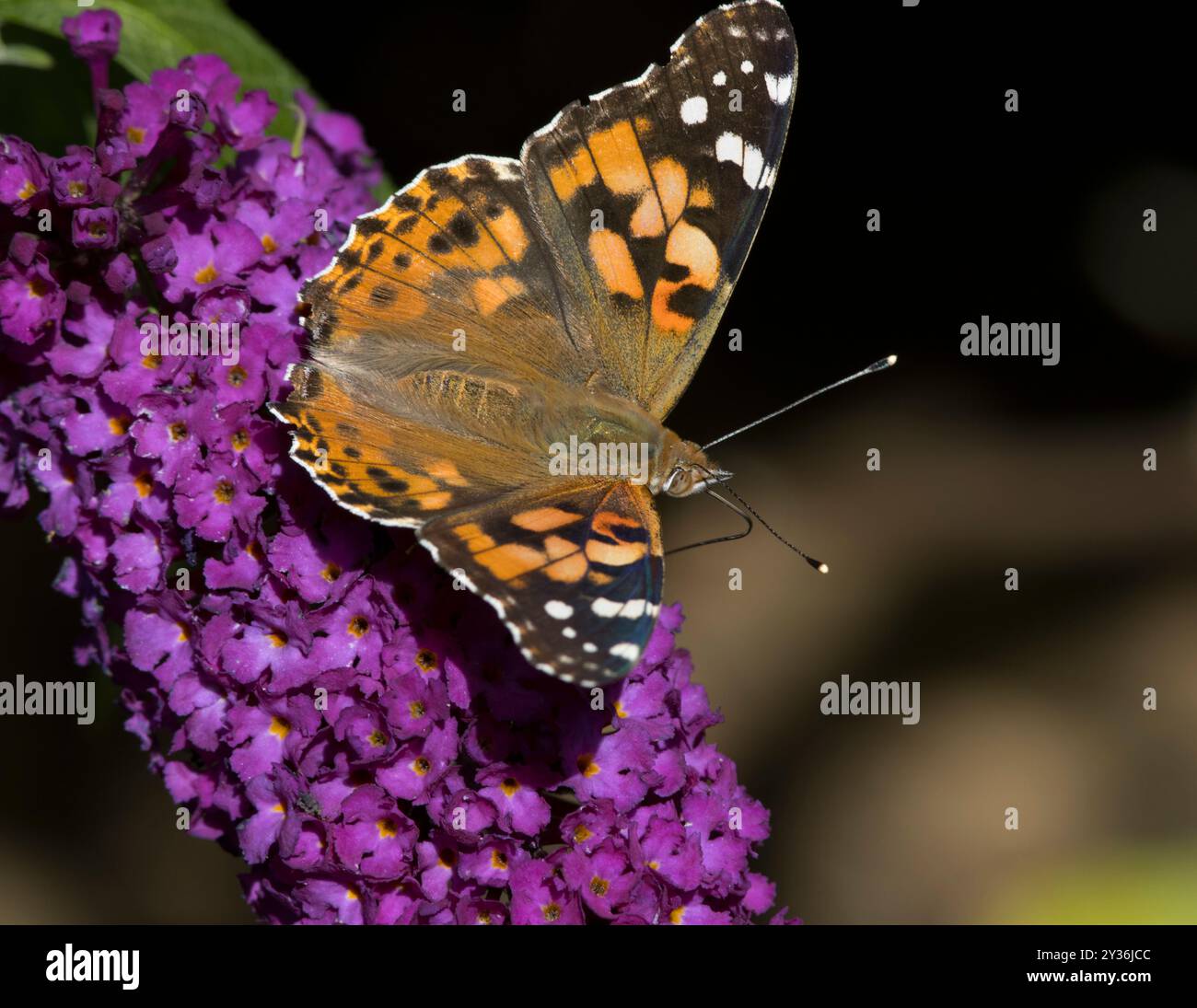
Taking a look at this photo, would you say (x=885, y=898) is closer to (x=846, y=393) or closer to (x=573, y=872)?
(x=846, y=393)

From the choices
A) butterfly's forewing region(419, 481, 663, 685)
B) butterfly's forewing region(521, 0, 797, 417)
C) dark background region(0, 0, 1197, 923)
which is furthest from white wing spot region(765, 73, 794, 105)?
dark background region(0, 0, 1197, 923)

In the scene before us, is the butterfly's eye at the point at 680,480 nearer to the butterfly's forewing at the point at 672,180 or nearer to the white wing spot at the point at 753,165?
the butterfly's forewing at the point at 672,180

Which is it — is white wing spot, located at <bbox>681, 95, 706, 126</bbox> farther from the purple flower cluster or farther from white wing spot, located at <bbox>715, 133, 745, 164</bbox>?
the purple flower cluster

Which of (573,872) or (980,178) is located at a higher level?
(980,178)

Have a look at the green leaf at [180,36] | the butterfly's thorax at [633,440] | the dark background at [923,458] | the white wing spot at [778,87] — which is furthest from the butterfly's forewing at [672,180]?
the dark background at [923,458]

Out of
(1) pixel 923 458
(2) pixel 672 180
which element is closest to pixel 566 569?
(2) pixel 672 180

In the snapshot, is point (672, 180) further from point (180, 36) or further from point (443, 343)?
point (180, 36)

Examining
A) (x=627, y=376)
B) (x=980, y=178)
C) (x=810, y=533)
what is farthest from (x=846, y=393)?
(x=627, y=376)
